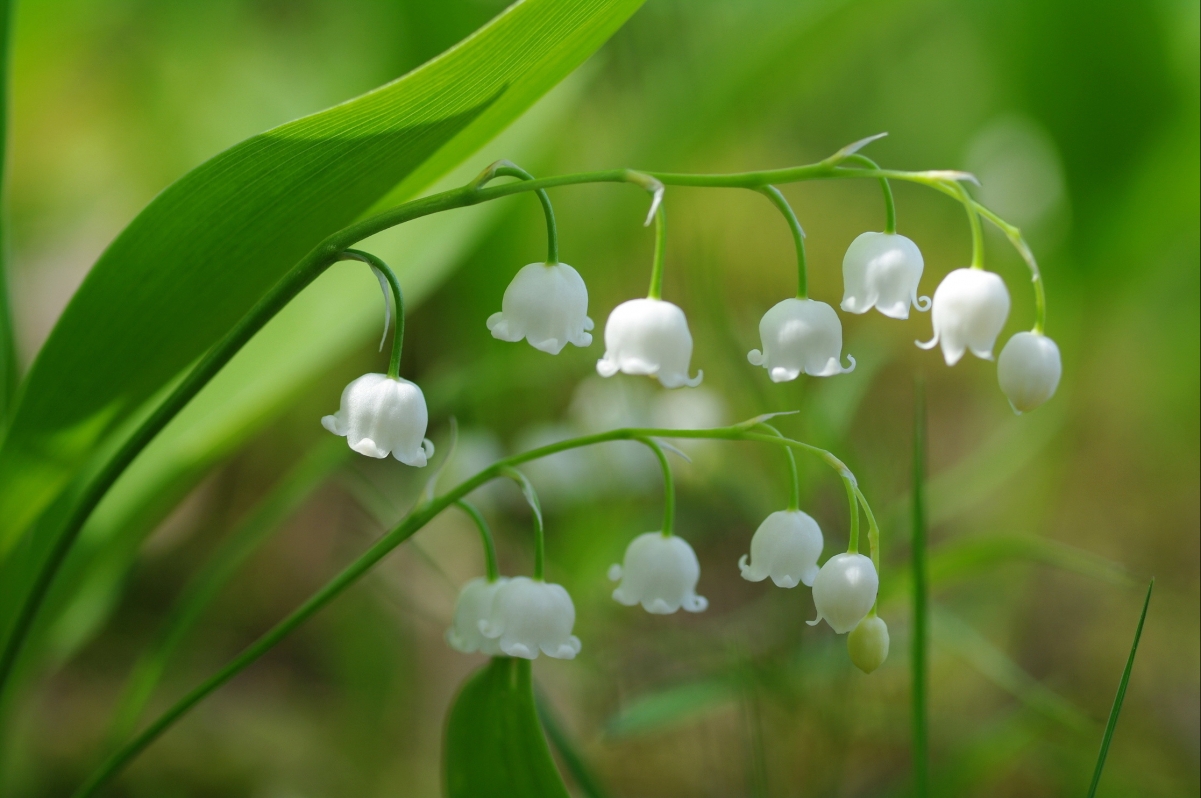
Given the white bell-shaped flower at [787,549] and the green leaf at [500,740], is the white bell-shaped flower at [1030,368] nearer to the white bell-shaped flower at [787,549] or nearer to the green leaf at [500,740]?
the white bell-shaped flower at [787,549]

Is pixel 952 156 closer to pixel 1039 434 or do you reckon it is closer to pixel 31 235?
pixel 1039 434

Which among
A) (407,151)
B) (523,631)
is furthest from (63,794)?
(407,151)

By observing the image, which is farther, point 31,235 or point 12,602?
point 31,235

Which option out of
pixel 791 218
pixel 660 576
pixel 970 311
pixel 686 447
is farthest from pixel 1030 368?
pixel 686 447

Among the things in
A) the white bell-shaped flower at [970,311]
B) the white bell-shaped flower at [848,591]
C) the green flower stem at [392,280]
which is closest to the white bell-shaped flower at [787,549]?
the white bell-shaped flower at [848,591]

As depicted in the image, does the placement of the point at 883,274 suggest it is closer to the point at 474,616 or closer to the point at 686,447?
the point at 474,616

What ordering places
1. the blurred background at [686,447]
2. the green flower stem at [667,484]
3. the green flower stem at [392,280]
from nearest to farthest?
the green flower stem at [392,280]
the green flower stem at [667,484]
the blurred background at [686,447]

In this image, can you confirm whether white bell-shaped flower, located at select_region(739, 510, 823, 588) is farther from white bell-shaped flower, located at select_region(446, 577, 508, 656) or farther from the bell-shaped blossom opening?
white bell-shaped flower, located at select_region(446, 577, 508, 656)
